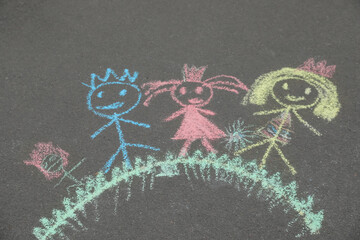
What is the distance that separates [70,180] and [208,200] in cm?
114

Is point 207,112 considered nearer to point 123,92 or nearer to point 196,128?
point 196,128

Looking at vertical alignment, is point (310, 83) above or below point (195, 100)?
above

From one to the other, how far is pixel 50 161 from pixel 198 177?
1266mm

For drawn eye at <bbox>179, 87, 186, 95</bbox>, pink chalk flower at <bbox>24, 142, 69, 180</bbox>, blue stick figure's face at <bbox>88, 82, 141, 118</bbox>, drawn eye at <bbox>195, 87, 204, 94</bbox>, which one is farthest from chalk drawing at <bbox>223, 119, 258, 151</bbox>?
pink chalk flower at <bbox>24, 142, 69, 180</bbox>

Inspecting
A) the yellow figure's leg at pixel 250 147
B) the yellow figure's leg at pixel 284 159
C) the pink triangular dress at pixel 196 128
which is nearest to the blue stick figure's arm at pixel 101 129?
the pink triangular dress at pixel 196 128

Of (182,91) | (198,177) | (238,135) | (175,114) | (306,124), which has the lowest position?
(198,177)

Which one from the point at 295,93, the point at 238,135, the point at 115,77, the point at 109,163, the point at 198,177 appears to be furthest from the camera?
the point at 115,77

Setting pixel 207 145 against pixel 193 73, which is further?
pixel 193 73

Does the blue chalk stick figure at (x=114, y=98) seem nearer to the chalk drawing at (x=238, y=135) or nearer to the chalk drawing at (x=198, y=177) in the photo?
the chalk drawing at (x=198, y=177)

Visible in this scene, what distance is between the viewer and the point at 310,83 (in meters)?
3.32

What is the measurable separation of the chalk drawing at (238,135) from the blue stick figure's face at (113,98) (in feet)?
3.08

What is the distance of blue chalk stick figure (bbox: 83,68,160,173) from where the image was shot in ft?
10.2

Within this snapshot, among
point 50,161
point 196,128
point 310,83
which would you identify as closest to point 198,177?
point 196,128

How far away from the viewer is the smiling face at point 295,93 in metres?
3.20
